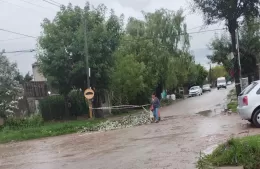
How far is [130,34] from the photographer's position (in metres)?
45.9

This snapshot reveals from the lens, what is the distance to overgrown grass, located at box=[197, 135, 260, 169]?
7.83 metres

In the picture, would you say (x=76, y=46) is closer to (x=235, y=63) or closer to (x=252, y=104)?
(x=235, y=63)

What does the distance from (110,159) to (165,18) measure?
39.4m

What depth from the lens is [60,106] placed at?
105ft

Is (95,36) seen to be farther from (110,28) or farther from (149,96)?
(149,96)

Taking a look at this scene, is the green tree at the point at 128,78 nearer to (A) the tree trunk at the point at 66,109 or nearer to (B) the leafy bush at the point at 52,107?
(A) the tree trunk at the point at 66,109

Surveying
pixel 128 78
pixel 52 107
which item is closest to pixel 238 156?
pixel 52 107

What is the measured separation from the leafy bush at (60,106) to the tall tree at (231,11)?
12.7 meters

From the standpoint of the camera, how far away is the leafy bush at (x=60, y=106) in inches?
1229

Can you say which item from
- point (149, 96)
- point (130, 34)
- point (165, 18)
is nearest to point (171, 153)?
point (149, 96)

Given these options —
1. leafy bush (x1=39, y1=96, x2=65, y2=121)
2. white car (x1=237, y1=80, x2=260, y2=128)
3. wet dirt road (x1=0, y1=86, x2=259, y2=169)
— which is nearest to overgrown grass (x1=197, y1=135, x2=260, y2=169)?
wet dirt road (x1=0, y1=86, x2=259, y2=169)

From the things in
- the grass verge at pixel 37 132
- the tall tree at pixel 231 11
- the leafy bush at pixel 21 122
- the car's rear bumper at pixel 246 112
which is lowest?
the grass verge at pixel 37 132

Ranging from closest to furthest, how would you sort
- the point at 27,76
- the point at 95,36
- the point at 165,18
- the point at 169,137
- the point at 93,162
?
the point at 93,162
the point at 169,137
the point at 95,36
the point at 165,18
the point at 27,76

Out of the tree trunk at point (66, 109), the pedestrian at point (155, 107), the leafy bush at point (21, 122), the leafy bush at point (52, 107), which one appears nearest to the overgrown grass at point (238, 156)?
the pedestrian at point (155, 107)
